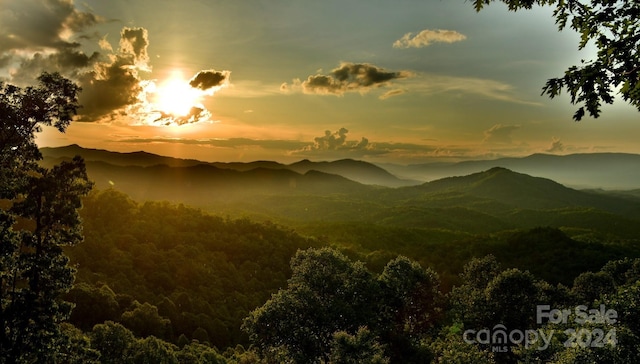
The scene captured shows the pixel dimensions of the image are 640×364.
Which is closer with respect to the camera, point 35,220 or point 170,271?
point 35,220

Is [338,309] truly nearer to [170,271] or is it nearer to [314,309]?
[314,309]

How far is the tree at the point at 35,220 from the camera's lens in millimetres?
19641

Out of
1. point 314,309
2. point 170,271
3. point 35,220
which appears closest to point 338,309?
point 314,309

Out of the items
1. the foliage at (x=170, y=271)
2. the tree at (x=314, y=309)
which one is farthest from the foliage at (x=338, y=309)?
the foliage at (x=170, y=271)

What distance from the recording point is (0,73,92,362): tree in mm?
19641

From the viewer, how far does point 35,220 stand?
21484 mm

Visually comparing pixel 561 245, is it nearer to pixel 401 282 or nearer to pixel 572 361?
pixel 401 282

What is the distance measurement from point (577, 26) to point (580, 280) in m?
67.7

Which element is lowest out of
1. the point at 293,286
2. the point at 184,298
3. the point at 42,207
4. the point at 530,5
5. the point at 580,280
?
the point at 184,298

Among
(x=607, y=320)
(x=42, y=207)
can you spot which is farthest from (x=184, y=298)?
(x=607, y=320)

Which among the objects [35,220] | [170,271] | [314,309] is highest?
[35,220]

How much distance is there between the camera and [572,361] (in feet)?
81.8

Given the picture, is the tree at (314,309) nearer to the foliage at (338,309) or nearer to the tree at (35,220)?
the foliage at (338,309)

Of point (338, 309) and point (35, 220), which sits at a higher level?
point (35, 220)
